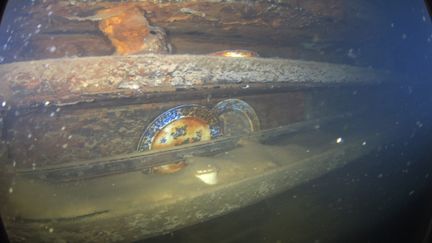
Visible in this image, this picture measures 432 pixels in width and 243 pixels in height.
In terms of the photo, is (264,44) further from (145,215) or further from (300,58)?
(145,215)

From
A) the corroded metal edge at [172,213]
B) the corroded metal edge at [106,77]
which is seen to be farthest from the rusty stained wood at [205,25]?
the corroded metal edge at [172,213]

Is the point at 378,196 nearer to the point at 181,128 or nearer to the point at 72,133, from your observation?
the point at 181,128

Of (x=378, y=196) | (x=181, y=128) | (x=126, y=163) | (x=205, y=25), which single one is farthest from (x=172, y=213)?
(x=378, y=196)

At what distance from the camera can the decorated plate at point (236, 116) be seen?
72.2 inches

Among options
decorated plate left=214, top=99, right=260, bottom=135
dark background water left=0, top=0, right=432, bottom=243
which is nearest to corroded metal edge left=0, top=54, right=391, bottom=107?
decorated plate left=214, top=99, right=260, bottom=135

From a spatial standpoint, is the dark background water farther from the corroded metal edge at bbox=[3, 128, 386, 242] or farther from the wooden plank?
the wooden plank

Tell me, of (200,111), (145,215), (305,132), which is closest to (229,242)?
(145,215)

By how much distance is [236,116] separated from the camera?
1.88 meters

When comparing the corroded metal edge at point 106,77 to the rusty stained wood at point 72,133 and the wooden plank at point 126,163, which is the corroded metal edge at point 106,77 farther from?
the wooden plank at point 126,163

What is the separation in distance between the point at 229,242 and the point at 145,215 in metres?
0.70

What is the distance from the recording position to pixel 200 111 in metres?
1.74

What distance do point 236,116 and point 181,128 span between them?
16.0 inches

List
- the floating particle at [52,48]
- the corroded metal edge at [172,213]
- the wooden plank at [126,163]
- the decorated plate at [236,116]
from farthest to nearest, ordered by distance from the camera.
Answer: the decorated plate at [236,116] < the floating particle at [52,48] < the wooden plank at [126,163] < the corroded metal edge at [172,213]

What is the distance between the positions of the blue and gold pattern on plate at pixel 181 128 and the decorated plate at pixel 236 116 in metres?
0.06
